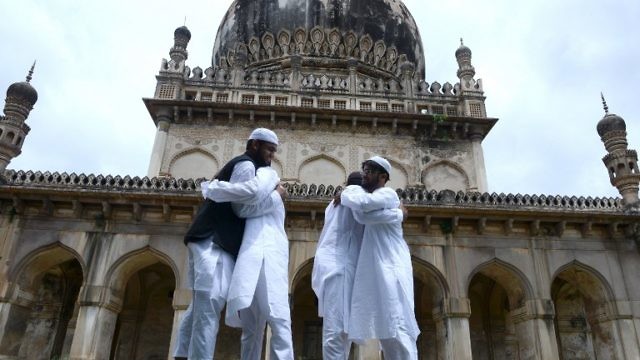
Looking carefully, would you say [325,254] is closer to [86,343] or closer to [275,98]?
[86,343]

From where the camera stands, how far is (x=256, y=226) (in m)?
3.54

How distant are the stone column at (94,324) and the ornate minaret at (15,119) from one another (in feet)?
12.6

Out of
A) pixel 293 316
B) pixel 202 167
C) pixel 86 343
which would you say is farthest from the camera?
pixel 202 167

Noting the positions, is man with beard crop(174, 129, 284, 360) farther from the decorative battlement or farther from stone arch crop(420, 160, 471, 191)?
stone arch crop(420, 160, 471, 191)

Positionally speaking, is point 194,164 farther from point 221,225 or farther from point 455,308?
point 221,225

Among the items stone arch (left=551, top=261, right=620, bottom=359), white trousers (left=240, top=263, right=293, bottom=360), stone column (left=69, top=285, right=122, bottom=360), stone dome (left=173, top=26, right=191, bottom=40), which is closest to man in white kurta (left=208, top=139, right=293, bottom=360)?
white trousers (left=240, top=263, right=293, bottom=360)

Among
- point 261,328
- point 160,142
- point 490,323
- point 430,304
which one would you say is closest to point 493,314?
point 490,323

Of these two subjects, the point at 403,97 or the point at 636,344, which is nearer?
the point at 636,344

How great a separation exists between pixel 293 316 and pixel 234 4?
42.9 feet

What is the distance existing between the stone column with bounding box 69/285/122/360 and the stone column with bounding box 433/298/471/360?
6.54 meters

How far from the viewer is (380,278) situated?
3842 mm

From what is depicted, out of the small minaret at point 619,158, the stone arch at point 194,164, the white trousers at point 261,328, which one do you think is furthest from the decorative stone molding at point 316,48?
the white trousers at point 261,328

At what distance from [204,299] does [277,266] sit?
0.55 metres

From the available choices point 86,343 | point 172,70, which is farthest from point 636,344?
point 172,70
